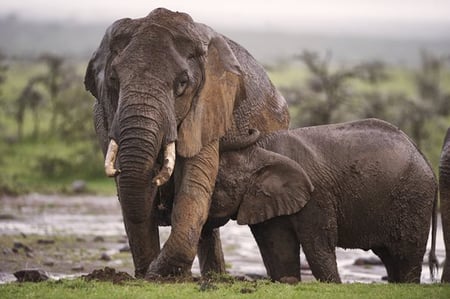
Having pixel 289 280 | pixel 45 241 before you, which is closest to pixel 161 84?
pixel 289 280

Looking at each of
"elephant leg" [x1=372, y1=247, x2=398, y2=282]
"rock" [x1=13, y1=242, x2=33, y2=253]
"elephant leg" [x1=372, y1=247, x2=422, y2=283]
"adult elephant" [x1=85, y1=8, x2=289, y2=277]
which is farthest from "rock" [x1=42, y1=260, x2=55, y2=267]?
"elephant leg" [x1=372, y1=247, x2=422, y2=283]

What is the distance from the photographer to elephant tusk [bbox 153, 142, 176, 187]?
10.3m

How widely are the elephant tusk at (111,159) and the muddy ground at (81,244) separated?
1.10 m

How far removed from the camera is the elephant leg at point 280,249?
11.6 m

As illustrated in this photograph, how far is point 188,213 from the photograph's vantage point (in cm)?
1087

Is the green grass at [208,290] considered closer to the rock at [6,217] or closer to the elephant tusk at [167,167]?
the elephant tusk at [167,167]

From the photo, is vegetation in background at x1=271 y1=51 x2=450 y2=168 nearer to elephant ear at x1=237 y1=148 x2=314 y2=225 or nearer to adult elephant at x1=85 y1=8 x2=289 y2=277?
elephant ear at x1=237 y1=148 x2=314 y2=225

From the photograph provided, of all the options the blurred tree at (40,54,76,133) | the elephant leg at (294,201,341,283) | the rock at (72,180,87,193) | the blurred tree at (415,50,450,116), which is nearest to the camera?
the elephant leg at (294,201,341,283)

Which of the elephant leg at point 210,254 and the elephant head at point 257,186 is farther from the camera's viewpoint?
the elephant leg at point 210,254

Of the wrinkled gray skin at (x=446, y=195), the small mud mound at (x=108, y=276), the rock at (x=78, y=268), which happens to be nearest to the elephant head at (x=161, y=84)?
the small mud mound at (x=108, y=276)

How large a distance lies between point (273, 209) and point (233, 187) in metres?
0.46

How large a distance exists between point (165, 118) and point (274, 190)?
177 cm

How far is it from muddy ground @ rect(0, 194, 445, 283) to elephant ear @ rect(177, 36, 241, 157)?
4.90 feet

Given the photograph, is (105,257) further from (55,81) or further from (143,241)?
(55,81)
